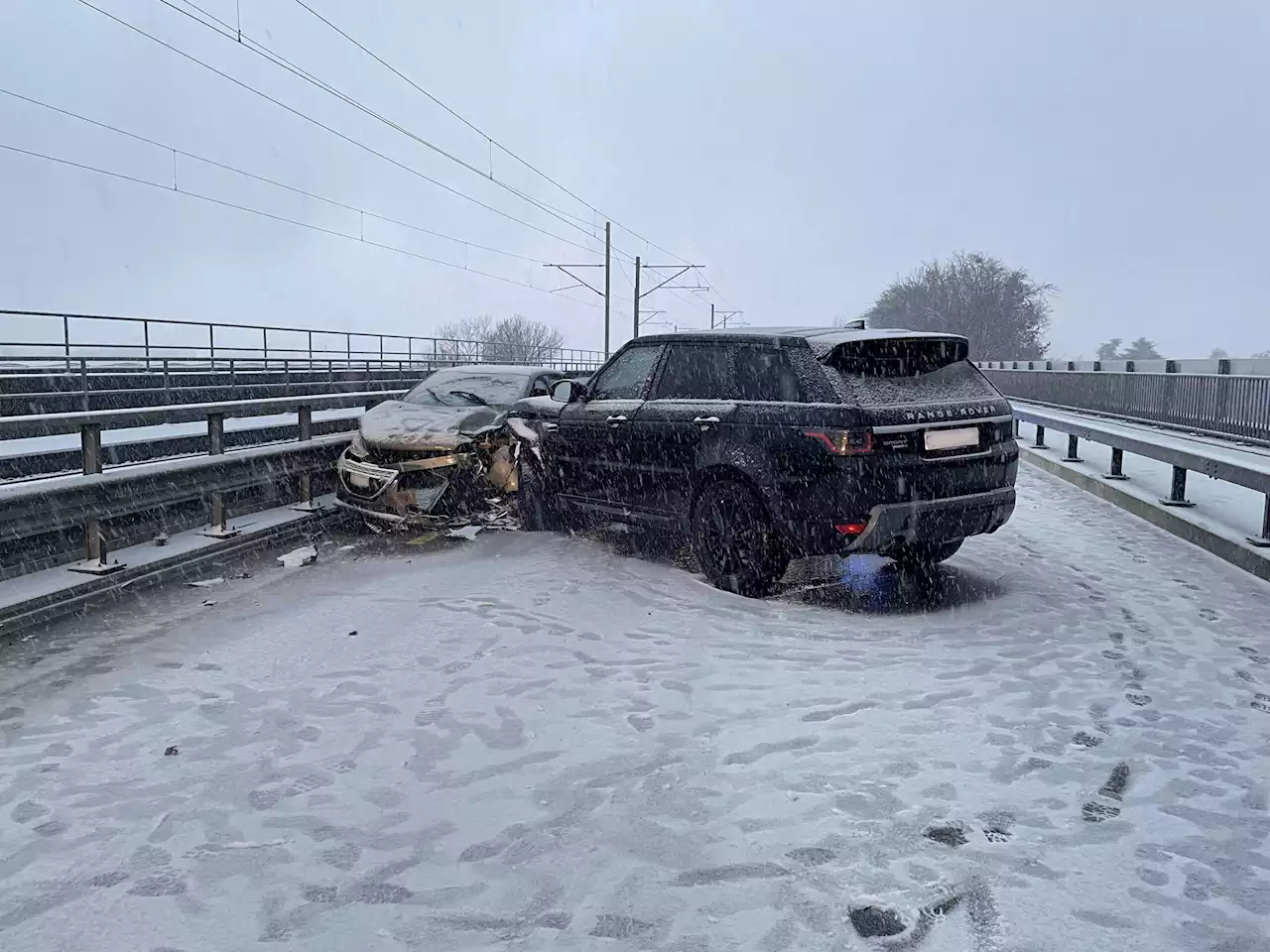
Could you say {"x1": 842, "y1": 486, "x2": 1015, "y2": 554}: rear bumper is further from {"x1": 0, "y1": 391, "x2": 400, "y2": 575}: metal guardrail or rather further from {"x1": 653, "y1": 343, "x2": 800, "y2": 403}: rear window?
{"x1": 0, "y1": 391, "x2": 400, "y2": 575}: metal guardrail

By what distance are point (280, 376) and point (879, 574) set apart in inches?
869

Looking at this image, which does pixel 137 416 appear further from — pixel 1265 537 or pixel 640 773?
pixel 1265 537

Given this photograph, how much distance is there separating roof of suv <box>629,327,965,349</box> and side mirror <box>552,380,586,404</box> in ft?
3.35

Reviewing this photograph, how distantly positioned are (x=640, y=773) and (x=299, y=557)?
471 centimetres

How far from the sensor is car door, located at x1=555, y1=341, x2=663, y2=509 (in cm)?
736

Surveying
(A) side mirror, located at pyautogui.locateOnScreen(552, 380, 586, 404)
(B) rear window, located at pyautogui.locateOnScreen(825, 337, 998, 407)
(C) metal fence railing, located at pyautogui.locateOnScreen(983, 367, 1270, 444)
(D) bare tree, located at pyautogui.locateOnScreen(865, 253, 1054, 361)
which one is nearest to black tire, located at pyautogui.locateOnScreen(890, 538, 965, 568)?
(B) rear window, located at pyautogui.locateOnScreen(825, 337, 998, 407)

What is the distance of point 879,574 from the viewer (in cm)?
702

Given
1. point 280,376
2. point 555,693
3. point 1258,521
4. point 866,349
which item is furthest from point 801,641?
point 280,376

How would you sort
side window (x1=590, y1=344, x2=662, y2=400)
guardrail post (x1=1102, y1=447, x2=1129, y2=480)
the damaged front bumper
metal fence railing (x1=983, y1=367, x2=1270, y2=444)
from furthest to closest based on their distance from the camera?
metal fence railing (x1=983, y1=367, x2=1270, y2=444) < guardrail post (x1=1102, y1=447, x2=1129, y2=480) < the damaged front bumper < side window (x1=590, y1=344, x2=662, y2=400)

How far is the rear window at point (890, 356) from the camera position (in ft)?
19.9

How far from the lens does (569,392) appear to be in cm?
800

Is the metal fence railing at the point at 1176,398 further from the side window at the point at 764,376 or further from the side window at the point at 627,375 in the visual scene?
the side window at the point at 764,376

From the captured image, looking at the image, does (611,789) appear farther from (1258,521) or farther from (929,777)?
(1258,521)

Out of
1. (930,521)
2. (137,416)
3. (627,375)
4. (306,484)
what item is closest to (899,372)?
(930,521)
